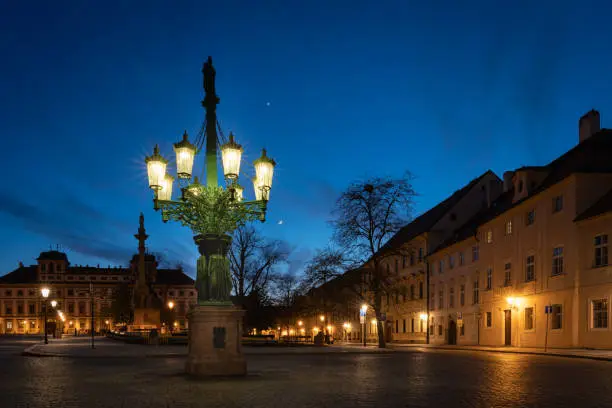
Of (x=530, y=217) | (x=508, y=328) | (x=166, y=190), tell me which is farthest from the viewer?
(x=508, y=328)

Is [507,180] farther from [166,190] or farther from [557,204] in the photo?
[166,190]

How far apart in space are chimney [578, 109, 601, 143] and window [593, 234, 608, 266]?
930cm

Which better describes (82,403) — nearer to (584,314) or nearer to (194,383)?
(194,383)

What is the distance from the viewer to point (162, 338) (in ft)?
141

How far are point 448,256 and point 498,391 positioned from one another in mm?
42685

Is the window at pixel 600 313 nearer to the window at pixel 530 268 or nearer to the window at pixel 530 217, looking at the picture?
the window at pixel 530 268

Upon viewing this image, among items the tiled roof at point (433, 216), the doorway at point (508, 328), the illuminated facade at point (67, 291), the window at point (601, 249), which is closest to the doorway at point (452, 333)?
the tiled roof at point (433, 216)

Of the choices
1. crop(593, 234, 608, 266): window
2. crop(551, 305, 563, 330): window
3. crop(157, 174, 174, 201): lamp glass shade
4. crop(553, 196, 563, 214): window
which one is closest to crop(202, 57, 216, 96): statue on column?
crop(157, 174, 174, 201): lamp glass shade

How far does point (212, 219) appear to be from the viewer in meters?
16.6

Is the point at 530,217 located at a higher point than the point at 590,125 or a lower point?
lower

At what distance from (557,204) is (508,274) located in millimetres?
8376

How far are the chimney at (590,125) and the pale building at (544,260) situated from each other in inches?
2.2

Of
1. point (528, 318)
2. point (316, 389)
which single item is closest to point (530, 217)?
point (528, 318)

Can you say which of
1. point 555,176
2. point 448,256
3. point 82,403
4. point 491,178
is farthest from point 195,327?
point 491,178
